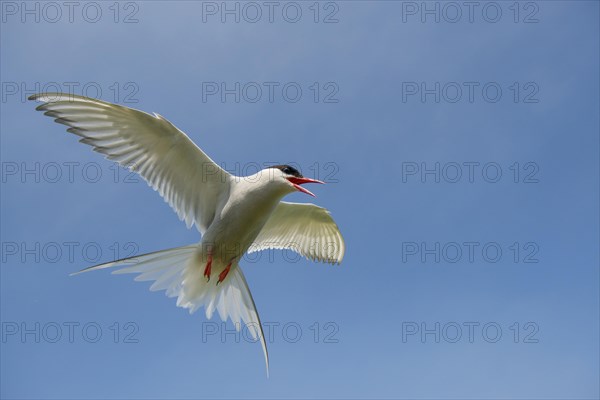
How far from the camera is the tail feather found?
6.20 m

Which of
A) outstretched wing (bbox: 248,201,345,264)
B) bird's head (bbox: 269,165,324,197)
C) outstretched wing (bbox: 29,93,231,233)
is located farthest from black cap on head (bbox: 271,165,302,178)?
outstretched wing (bbox: 248,201,345,264)

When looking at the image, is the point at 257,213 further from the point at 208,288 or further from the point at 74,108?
the point at 74,108

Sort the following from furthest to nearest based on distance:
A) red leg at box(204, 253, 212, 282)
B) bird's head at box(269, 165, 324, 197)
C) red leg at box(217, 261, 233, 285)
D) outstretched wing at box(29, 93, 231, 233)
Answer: red leg at box(217, 261, 233, 285) < red leg at box(204, 253, 212, 282) < bird's head at box(269, 165, 324, 197) < outstretched wing at box(29, 93, 231, 233)

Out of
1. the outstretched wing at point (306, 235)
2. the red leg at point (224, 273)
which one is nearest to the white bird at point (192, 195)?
the red leg at point (224, 273)

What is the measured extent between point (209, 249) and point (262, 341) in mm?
1248

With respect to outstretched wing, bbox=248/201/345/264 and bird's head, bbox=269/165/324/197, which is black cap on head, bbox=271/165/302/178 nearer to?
bird's head, bbox=269/165/324/197

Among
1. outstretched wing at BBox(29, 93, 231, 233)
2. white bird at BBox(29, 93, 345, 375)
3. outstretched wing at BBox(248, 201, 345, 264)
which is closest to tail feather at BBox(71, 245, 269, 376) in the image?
white bird at BBox(29, 93, 345, 375)

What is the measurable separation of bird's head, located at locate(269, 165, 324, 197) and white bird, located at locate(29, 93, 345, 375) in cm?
1

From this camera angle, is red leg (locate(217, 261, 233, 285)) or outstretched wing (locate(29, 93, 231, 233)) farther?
red leg (locate(217, 261, 233, 285))

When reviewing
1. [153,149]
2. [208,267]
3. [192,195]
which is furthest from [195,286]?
[153,149]

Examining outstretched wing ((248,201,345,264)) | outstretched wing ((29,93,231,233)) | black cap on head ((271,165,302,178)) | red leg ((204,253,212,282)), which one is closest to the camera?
outstretched wing ((29,93,231,233))

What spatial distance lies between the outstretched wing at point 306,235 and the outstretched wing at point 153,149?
1291 millimetres

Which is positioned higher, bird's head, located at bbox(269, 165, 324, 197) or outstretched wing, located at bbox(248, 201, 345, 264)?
bird's head, located at bbox(269, 165, 324, 197)

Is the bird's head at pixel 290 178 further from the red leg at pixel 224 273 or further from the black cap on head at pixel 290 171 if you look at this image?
the red leg at pixel 224 273
